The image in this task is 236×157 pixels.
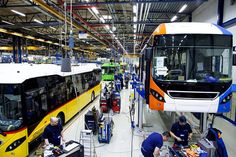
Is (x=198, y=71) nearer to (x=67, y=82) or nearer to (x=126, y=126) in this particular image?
(x=126, y=126)

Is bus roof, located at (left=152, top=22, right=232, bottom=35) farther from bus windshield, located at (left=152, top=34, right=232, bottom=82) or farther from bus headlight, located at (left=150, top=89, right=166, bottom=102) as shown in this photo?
bus headlight, located at (left=150, top=89, right=166, bottom=102)

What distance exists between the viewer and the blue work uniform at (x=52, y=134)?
4.96m

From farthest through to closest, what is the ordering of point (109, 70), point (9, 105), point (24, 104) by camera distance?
point (109, 70) → point (24, 104) → point (9, 105)

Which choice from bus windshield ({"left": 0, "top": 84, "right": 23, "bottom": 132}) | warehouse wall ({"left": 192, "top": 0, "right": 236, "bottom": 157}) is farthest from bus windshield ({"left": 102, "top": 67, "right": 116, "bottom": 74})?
bus windshield ({"left": 0, "top": 84, "right": 23, "bottom": 132})

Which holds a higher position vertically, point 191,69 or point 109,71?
point 191,69

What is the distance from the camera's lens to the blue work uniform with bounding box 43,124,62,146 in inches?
195

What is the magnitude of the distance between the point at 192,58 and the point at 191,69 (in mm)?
326

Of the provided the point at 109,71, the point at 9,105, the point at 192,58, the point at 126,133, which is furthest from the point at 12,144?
the point at 109,71

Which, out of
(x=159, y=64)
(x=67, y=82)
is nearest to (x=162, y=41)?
(x=159, y=64)

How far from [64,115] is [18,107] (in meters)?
3.17

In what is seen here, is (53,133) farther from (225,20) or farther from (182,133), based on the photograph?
(225,20)

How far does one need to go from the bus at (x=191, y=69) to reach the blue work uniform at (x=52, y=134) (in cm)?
286

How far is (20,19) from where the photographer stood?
15750mm

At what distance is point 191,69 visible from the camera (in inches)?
206
